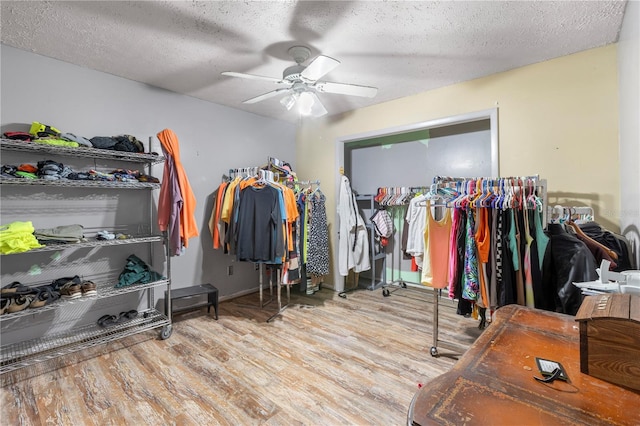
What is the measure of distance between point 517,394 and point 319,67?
1.97 metres

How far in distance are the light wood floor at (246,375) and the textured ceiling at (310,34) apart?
2490 millimetres

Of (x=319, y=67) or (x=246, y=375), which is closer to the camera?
(x=319, y=67)

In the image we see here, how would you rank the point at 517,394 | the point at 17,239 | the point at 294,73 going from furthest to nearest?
the point at 294,73 → the point at 17,239 → the point at 517,394

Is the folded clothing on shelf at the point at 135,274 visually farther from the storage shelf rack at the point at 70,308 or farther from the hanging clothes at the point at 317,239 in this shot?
the hanging clothes at the point at 317,239

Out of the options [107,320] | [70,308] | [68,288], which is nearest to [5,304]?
[68,288]

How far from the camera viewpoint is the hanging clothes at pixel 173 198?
2570 mm

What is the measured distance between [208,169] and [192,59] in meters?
1.34

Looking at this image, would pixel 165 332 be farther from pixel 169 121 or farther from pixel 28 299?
pixel 169 121

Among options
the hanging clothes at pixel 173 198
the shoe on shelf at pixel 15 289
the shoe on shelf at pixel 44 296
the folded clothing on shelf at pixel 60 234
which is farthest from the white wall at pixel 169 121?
the shoe on shelf at pixel 15 289

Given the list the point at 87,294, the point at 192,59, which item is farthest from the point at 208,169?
the point at 87,294

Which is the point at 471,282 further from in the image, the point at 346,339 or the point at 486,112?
the point at 486,112

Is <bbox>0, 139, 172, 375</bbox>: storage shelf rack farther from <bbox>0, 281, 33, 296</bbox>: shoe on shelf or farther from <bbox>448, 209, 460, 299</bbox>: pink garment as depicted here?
<bbox>448, 209, 460, 299</bbox>: pink garment

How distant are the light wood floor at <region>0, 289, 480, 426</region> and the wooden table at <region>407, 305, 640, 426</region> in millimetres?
1015

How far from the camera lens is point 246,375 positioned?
6.77 ft
